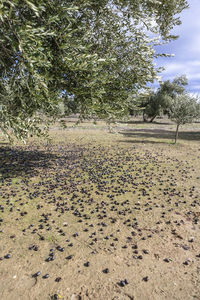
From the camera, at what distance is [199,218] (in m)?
7.88

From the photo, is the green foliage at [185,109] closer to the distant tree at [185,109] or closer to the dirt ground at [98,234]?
the distant tree at [185,109]

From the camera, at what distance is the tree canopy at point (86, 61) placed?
7.65m

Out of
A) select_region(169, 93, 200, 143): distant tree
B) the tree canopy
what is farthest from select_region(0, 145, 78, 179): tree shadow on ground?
select_region(169, 93, 200, 143): distant tree

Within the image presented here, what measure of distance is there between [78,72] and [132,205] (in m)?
6.77

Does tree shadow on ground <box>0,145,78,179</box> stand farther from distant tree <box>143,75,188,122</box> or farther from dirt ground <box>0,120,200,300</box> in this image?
distant tree <box>143,75,188,122</box>

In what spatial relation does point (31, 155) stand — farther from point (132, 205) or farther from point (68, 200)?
point (132, 205)

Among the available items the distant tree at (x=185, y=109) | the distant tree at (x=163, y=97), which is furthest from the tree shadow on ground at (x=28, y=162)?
the distant tree at (x=163, y=97)

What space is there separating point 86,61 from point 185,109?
2227 centimetres

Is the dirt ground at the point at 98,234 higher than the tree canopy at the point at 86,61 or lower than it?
lower

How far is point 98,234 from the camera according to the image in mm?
6852

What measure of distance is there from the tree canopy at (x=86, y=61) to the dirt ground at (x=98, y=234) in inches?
140

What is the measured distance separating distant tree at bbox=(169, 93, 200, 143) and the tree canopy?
52.9ft

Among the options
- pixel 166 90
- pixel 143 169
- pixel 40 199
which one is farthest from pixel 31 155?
pixel 166 90

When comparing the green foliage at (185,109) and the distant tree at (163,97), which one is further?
the distant tree at (163,97)
